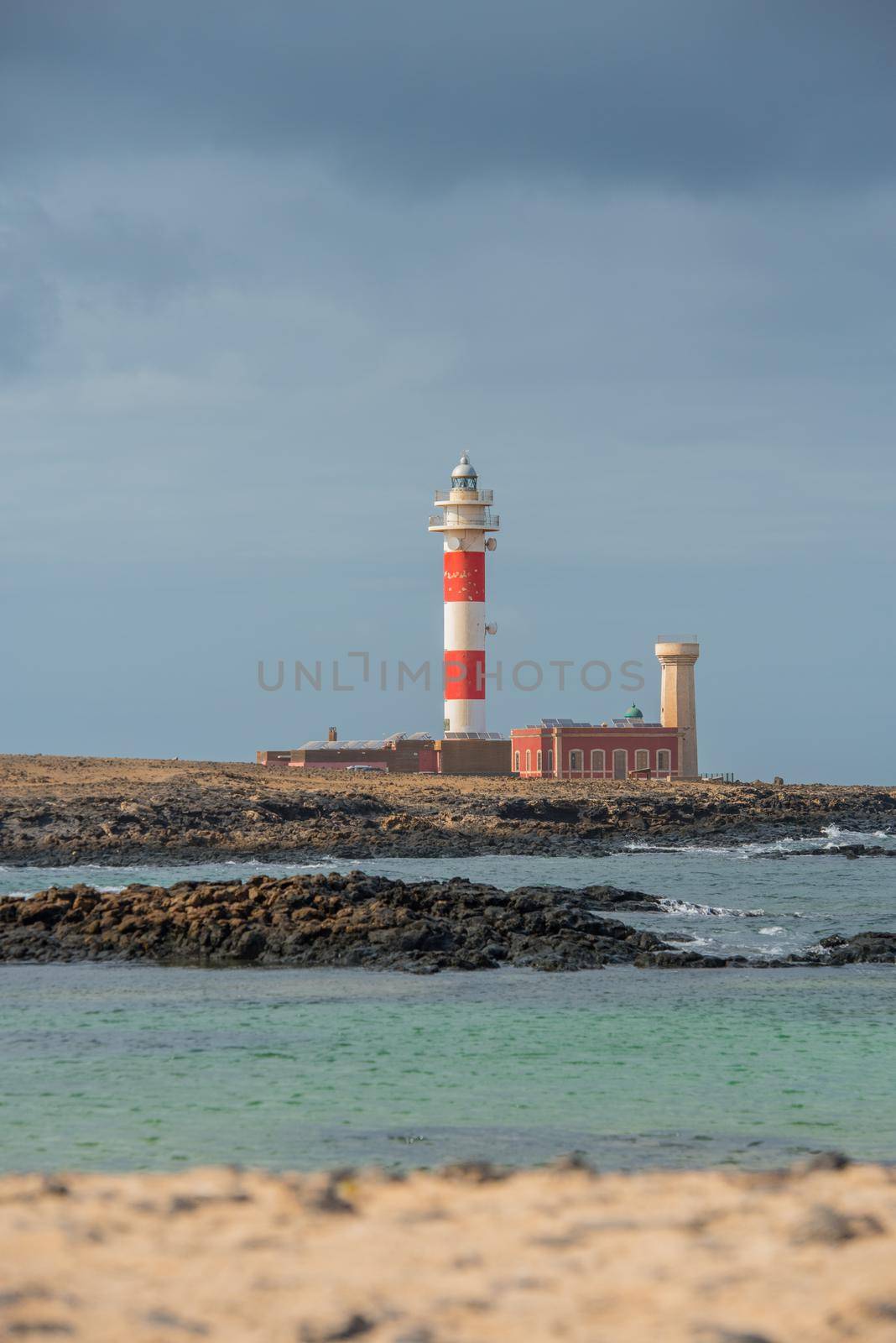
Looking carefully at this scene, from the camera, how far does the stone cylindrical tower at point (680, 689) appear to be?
65000 mm

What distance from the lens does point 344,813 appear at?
4191 centimetres

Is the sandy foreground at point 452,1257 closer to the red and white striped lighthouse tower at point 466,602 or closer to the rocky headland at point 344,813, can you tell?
the rocky headland at point 344,813

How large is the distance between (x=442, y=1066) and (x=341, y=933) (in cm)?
609

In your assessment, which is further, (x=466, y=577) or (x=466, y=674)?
(x=466, y=577)

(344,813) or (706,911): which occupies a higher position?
(344,813)

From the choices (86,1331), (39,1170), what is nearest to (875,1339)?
(86,1331)

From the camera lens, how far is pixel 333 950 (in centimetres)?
1778

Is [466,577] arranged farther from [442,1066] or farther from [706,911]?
[442,1066]

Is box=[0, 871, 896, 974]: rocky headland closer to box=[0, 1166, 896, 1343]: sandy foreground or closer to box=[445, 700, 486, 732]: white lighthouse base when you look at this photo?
box=[0, 1166, 896, 1343]: sandy foreground

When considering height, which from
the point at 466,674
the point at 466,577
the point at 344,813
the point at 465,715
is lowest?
the point at 344,813

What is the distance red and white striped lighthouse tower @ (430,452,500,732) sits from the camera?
5831 centimetres

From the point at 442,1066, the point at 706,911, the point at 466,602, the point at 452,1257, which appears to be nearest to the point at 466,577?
the point at 466,602

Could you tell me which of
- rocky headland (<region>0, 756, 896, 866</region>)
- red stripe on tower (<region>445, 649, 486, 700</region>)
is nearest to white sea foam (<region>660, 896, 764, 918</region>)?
rocky headland (<region>0, 756, 896, 866</region>)

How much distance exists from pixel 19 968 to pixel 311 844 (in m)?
17.7
